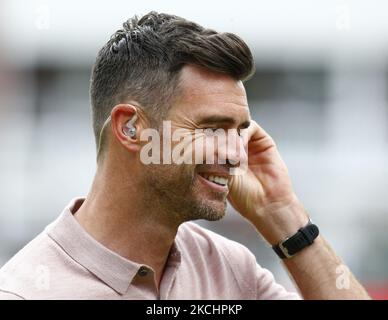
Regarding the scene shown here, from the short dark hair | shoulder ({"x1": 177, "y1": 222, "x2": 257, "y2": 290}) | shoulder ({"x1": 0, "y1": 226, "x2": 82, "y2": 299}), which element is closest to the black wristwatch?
shoulder ({"x1": 177, "y1": 222, "x2": 257, "y2": 290})

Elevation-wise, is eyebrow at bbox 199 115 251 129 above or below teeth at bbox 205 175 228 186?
above

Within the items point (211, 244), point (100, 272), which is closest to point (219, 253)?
point (211, 244)

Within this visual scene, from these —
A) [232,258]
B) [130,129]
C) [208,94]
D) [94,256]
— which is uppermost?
[208,94]

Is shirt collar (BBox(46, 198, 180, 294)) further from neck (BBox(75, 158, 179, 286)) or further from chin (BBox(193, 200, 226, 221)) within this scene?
Answer: chin (BBox(193, 200, 226, 221))

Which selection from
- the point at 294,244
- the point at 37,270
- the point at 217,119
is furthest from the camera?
the point at 294,244

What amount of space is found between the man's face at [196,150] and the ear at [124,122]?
0.09m

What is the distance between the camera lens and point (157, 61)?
2.49 m

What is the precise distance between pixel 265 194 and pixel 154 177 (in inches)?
17.3

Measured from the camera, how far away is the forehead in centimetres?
243

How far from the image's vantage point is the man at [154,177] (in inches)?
93.3

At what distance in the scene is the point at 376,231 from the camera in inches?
346

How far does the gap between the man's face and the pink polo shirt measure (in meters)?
0.18

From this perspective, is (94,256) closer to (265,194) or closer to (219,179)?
(219,179)
